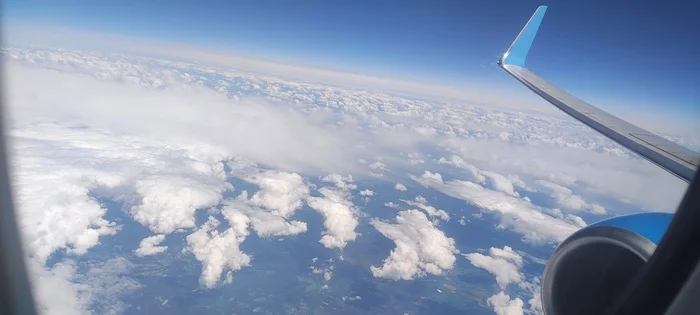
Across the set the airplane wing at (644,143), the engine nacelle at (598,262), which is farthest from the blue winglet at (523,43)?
the engine nacelle at (598,262)

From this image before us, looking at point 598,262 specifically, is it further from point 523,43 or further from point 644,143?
point 523,43

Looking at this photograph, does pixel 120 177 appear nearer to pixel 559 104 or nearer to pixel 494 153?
pixel 559 104

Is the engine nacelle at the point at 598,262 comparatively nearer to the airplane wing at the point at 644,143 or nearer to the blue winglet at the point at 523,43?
the airplane wing at the point at 644,143

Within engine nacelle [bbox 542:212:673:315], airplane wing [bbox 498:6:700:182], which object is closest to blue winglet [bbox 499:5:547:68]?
airplane wing [bbox 498:6:700:182]

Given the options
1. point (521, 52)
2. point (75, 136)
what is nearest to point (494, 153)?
point (521, 52)

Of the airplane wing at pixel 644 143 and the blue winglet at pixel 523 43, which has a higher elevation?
the blue winglet at pixel 523 43

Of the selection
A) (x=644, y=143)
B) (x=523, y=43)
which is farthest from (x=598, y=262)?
(x=523, y=43)

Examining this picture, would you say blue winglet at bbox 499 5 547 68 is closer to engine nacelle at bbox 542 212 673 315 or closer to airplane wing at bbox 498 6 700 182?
airplane wing at bbox 498 6 700 182
